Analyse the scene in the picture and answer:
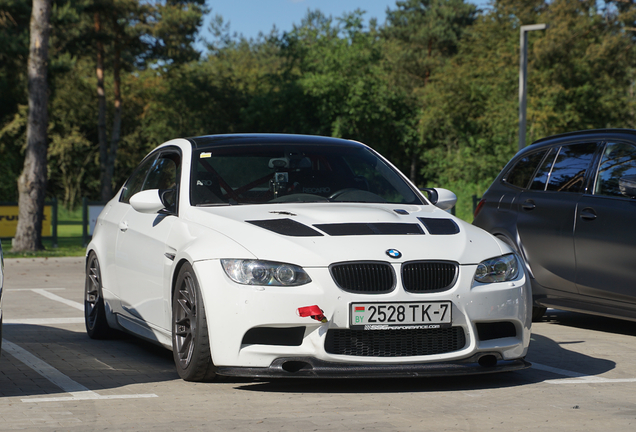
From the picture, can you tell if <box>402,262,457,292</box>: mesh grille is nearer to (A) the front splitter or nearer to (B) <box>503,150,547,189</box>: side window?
(A) the front splitter

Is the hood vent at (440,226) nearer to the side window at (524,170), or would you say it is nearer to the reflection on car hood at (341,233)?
the reflection on car hood at (341,233)

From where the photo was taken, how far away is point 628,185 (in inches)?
303

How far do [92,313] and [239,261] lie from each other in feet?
10.3

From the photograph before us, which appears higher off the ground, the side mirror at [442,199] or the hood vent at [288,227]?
the side mirror at [442,199]

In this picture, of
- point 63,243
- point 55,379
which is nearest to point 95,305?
point 55,379

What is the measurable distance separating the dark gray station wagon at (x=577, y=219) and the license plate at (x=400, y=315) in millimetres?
2910

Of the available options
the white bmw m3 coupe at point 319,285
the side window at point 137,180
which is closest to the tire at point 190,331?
the white bmw m3 coupe at point 319,285

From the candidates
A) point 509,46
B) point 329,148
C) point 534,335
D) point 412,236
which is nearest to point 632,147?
point 534,335

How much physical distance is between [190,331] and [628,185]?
12.9 ft

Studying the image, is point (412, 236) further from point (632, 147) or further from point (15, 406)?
point (632, 147)

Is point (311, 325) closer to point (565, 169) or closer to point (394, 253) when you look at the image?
point (394, 253)

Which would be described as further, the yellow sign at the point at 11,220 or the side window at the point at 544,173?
the yellow sign at the point at 11,220

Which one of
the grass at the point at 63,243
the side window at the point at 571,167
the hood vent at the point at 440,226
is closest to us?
the hood vent at the point at 440,226

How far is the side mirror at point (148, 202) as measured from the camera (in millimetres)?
6457
